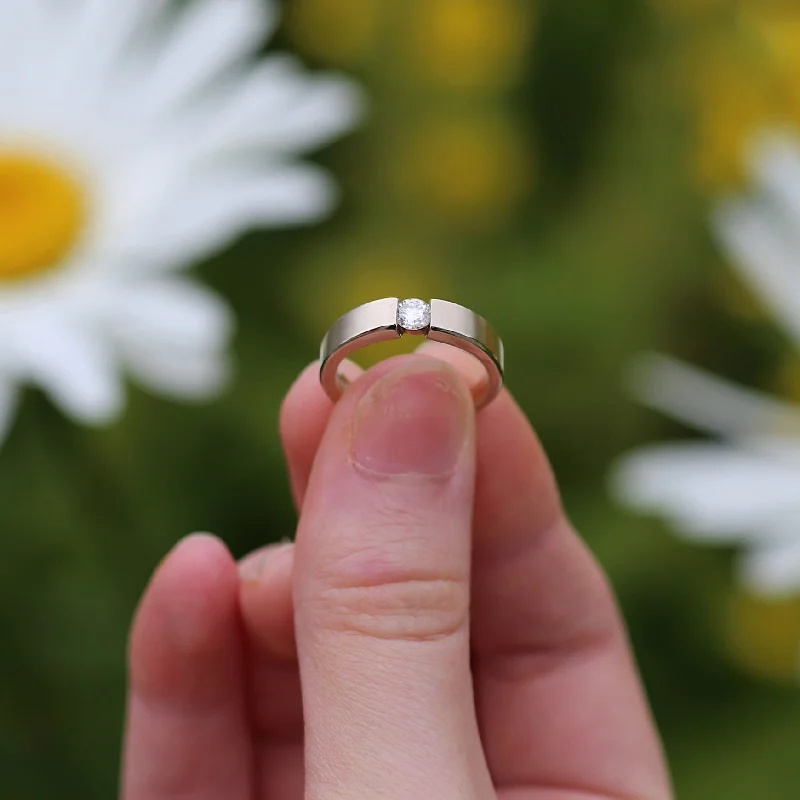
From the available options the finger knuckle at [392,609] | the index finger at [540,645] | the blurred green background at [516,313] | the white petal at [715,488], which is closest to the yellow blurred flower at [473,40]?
the blurred green background at [516,313]

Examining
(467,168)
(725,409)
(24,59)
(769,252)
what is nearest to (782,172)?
(769,252)

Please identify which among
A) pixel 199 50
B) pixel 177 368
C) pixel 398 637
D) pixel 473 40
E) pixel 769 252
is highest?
pixel 473 40

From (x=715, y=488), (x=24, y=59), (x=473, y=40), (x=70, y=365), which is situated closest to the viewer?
(x=70, y=365)

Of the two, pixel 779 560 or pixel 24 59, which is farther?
pixel 24 59

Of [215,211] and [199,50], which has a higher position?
[199,50]

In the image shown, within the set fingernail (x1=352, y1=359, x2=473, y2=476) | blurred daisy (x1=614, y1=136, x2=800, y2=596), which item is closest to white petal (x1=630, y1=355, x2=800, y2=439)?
blurred daisy (x1=614, y1=136, x2=800, y2=596)

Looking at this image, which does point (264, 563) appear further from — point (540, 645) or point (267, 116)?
point (267, 116)

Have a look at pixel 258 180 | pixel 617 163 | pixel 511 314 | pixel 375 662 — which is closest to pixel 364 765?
pixel 375 662

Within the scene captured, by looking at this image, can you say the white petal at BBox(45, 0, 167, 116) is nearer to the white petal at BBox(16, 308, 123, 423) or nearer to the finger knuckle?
the white petal at BBox(16, 308, 123, 423)
